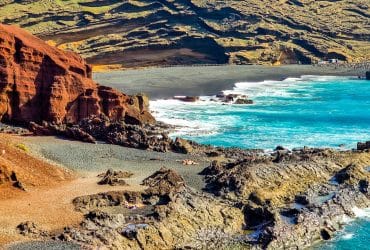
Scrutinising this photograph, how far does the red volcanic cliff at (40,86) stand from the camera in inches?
2869

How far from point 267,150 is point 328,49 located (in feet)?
451

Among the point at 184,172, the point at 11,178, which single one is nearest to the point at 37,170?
the point at 11,178

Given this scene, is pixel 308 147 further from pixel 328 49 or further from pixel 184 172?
pixel 328 49

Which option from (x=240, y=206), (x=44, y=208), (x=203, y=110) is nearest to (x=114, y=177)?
(x=44, y=208)

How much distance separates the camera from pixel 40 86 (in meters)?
74.7

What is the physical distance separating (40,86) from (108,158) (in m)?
21.1

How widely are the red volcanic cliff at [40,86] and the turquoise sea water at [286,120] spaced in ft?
47.5

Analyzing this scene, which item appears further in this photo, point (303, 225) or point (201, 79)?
point (201, 79)

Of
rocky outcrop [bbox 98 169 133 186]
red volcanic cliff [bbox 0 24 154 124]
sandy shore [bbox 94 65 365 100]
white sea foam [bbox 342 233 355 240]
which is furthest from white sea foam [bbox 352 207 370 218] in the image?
sandy shore [bbox 94 65 365 100]

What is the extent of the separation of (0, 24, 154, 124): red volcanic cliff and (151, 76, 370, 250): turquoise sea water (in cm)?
1449

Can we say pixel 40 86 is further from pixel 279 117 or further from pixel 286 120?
pixel 279 117

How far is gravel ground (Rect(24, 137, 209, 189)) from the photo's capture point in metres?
54.2

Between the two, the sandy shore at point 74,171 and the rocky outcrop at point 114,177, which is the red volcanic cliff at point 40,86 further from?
the rocky outcrop at point 114,177

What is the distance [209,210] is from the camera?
4388 centimetres
